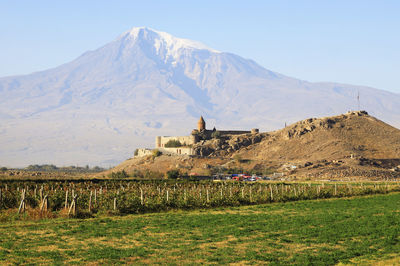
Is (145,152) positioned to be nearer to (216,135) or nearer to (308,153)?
(216,135)

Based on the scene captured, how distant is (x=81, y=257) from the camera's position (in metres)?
22.1

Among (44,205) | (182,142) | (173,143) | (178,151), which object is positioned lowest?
(44,205)

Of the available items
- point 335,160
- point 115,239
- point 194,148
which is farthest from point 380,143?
point 115,239

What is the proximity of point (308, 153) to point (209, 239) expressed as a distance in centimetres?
10093

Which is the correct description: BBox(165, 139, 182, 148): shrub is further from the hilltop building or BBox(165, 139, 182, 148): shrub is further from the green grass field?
the green grass field

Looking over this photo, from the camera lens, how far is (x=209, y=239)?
1032 inches

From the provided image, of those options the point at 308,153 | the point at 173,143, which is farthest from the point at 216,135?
the point at 308,153

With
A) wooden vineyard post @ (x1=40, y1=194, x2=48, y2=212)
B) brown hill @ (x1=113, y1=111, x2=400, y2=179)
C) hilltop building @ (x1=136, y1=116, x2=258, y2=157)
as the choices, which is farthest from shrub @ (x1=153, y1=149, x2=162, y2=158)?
wooden vineyard post @ (x1=40, y1=194, x2=48, y2=212)

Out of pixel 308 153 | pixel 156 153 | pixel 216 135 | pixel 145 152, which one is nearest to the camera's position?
pixel 308 153

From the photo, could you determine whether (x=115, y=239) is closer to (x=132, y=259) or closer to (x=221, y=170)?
(x=132, y=259)

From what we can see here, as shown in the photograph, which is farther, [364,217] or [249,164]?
[249,164]

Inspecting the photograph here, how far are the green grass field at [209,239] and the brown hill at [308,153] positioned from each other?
224ft

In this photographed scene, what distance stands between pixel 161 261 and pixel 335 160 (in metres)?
A: 95.5

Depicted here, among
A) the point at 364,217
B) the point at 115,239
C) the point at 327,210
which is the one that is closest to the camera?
the point at 115,239
